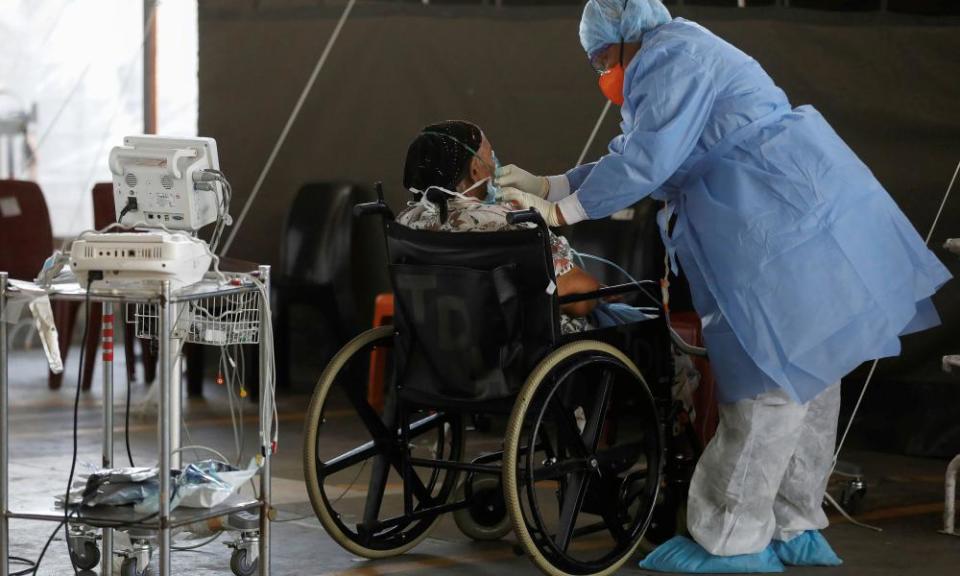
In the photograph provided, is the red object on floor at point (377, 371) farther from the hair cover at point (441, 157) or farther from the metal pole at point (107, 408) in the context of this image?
the metal pole at point (107, 408)

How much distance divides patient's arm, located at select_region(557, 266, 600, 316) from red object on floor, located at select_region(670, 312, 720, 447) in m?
0.42

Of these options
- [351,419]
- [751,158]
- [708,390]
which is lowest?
[351,419]

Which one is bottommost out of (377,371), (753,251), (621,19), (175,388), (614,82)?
(377,371)

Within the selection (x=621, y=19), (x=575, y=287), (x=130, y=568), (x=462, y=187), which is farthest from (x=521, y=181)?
(x=130, y=568)

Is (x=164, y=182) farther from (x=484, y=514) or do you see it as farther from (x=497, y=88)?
(x=497, y=88)

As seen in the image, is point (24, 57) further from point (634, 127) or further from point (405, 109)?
point (634, 127)

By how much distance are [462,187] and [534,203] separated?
0.62ft

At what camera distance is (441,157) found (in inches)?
136

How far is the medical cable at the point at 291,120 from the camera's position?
20.1ft

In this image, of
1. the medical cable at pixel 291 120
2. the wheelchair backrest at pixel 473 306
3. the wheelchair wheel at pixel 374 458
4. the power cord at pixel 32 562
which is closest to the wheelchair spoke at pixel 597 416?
the wheelchair backrest at pixel 473 306

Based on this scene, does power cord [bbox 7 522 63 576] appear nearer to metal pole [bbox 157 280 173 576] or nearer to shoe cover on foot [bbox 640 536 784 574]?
metal pole [bbox 157 280 173 576]

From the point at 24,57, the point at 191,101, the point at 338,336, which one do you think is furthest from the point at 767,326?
the point at 24,57

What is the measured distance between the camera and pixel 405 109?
6.01m

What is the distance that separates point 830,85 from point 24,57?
430cm
